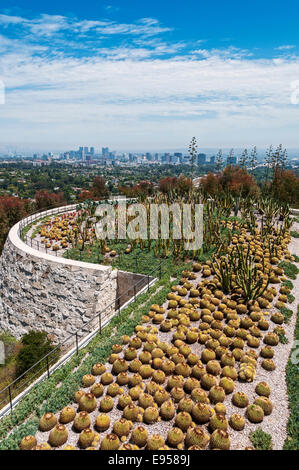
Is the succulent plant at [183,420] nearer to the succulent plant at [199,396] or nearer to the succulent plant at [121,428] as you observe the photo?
the succulent plant at [199,396]

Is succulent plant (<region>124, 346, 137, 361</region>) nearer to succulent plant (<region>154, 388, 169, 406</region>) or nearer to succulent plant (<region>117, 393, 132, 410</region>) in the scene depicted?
succulent plant (<region>117, 393, 132, 410</region>)

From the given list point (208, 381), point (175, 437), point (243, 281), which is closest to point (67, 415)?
point (175, 437)

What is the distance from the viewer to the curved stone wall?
1623 cm

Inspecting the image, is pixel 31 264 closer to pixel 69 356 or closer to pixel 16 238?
pixel 16 238

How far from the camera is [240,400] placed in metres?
8.34

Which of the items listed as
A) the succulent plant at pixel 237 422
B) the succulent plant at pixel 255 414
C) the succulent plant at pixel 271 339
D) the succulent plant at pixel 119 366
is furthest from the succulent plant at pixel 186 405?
the succulent plant at pixel 271 339

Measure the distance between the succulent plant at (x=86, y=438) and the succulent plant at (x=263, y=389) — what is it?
186 inches

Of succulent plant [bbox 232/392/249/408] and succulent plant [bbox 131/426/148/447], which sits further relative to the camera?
succulent plant [bbox 232/392/249/408]

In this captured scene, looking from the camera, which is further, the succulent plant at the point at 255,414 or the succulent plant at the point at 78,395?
the succulent plant at the point at 78,395

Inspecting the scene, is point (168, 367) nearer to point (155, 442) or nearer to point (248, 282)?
point (155, 442)

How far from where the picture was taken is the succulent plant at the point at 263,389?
8.66 m

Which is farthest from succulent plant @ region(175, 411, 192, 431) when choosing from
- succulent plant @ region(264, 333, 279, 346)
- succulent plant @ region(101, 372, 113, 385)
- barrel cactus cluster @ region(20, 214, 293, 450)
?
succulent plant @ region(264, 333, 279, 346)

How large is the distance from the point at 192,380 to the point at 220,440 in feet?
6.63

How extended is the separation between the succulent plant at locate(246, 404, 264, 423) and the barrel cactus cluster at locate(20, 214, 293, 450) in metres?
0.02
